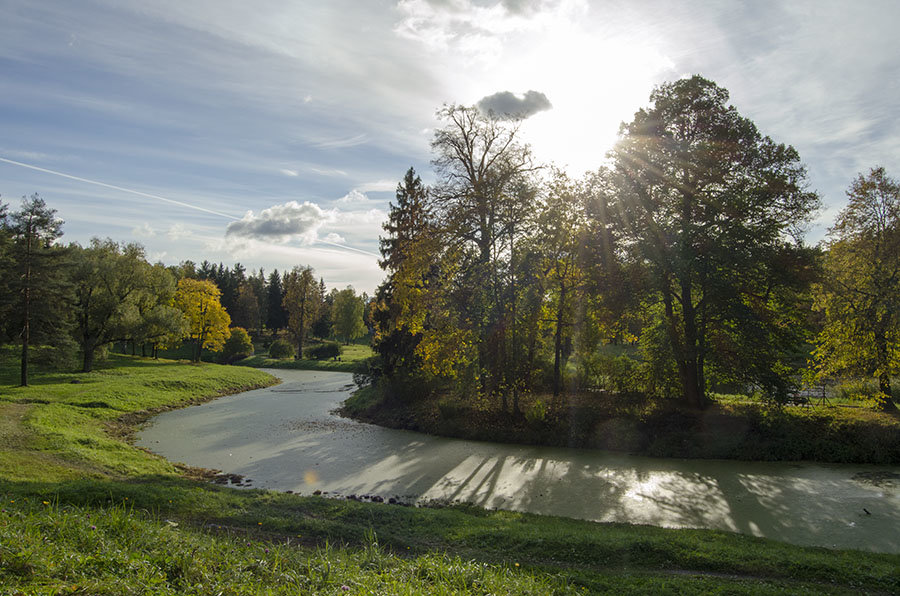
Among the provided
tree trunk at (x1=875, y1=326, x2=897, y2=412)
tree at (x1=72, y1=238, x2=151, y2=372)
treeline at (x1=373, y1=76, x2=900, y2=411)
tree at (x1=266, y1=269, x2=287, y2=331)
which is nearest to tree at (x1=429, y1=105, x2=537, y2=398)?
treeline at (x1=373, y1=76, x2=900, y2=411)

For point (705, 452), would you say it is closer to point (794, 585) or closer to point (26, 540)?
point (794, 585)

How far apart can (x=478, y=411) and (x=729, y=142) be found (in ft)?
43.2

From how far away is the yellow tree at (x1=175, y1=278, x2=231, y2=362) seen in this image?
4653 cm

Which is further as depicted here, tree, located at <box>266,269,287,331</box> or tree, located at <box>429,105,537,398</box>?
tree, located at <box>266,269,287,331</box>

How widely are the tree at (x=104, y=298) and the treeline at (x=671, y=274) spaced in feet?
80.7

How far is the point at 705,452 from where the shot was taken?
15.5 metres

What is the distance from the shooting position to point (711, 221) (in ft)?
53.7

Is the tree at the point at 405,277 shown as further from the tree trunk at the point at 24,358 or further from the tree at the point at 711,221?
the tree trunk at the point at 24,358

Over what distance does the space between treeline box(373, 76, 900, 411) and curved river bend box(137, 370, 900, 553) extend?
341 centimetres

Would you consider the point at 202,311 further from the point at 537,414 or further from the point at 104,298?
the point at 537,414

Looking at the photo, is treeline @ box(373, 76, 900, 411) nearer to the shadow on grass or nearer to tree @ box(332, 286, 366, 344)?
the shadow on grass

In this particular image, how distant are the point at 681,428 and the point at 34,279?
28609 millimetres

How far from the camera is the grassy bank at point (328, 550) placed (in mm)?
4668

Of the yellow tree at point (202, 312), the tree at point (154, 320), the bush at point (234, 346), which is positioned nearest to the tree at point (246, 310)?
the bush at point (234, 346)
